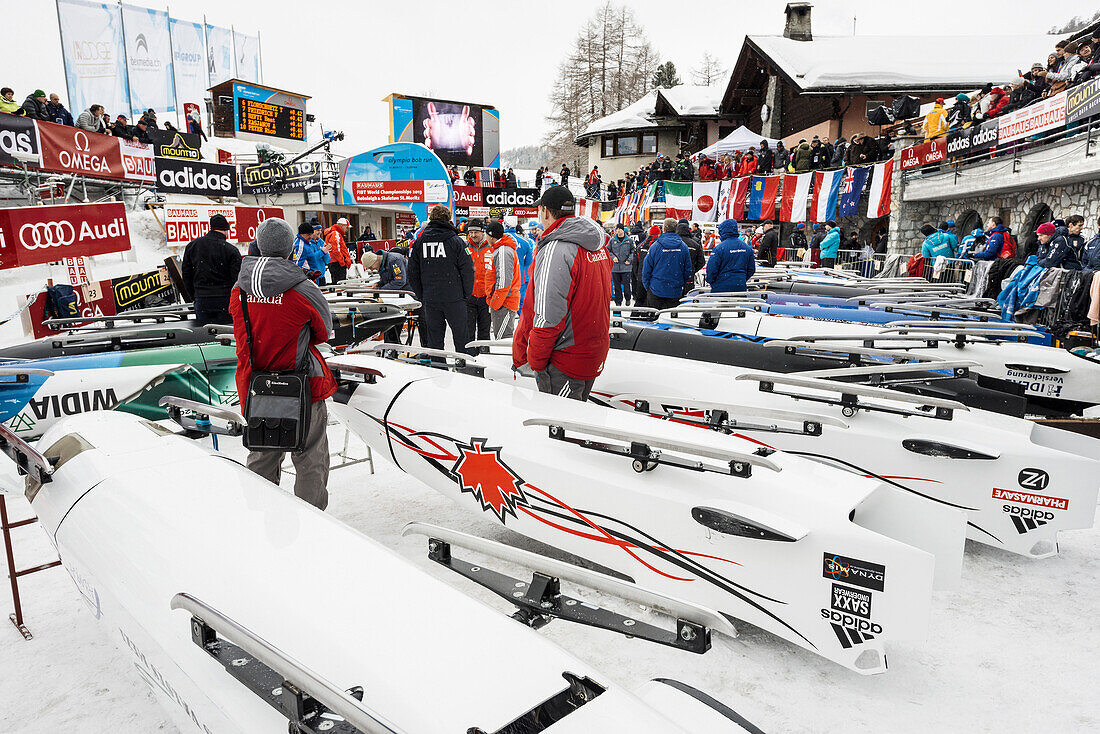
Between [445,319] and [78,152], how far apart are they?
28.9 ft

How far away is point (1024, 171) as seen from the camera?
460 inches

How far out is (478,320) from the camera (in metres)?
8.70

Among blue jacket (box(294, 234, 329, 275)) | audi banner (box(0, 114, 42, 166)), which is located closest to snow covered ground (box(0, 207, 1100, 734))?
blue jacket (box(294, 234, 329, 275))

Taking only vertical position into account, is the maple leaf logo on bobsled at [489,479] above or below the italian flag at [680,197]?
below

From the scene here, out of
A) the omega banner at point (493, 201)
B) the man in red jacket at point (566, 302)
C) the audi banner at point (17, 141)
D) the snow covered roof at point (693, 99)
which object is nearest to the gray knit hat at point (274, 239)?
the man in red jacket at point (566, 302)

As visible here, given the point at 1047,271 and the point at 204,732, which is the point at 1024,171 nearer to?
the point at 1047,271

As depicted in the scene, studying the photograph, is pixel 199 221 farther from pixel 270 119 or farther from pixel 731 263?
pixel 270 119

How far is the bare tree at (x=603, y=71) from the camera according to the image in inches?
1962

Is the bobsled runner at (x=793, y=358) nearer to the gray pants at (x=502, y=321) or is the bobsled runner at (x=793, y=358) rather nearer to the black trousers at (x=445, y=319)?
the black trousers at (x=445, y=319)

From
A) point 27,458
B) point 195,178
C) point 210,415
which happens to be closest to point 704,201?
point 195,178

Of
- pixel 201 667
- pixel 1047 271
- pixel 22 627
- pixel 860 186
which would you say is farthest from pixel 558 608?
pixel 860 186

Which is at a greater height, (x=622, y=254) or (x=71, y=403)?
(x=622, y=254)

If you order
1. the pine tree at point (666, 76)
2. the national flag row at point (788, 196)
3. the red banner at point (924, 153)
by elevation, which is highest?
the pine tree at point (666, 76)

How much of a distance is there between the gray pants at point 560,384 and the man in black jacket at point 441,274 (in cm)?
305
